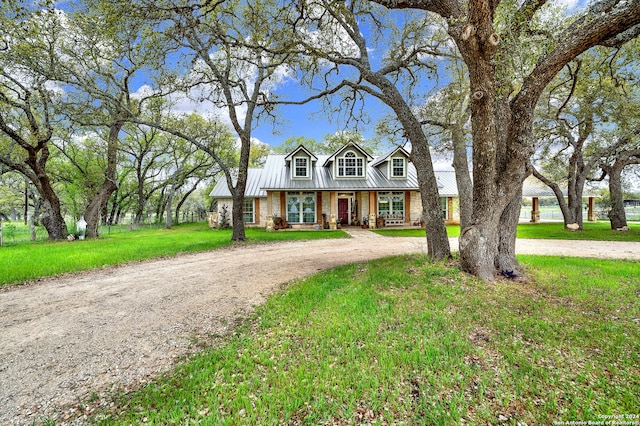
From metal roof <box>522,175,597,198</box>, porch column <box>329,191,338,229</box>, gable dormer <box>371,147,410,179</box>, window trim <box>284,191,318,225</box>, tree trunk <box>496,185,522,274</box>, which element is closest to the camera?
tree trunk <box>496,185,522,274</box>

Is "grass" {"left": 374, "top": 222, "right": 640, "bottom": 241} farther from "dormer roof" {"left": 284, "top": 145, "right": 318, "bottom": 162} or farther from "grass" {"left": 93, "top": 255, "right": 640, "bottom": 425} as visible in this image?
"grass" {"left": 93, "top": 255, "right": 640, "bottom": 425}

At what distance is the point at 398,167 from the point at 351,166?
359cm

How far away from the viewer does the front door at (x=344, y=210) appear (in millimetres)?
19969

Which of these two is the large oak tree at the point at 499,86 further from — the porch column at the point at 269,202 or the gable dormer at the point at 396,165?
the porch column at the point at 269,202

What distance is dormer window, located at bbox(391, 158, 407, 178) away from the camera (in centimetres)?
1938

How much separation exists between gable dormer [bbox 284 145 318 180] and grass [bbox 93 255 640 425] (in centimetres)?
1463

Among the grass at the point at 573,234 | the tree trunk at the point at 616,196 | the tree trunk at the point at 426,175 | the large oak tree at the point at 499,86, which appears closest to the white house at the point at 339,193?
the grass at the point at 573,234

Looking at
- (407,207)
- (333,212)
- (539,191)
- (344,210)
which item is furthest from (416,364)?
(539,191)

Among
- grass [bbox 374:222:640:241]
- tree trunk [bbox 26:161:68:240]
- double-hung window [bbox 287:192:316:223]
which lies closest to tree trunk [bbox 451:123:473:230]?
grass [bbox 374:222:640:241]

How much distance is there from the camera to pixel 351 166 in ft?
61.5

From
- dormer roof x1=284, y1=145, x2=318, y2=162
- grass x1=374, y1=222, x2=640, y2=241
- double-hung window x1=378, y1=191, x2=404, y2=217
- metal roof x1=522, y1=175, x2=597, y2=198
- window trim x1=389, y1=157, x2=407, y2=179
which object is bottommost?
grass x1=374, y1=222, x2=640, y2=241

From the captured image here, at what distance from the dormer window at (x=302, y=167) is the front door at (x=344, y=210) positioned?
336 centimetres

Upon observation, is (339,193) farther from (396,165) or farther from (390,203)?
(396,165)

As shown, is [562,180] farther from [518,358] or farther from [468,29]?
[518,358]
